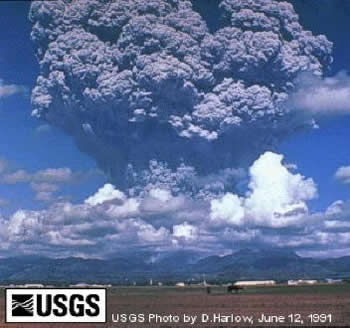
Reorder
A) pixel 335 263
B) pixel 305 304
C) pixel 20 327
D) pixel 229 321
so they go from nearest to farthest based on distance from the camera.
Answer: pixel 20 327
pixel 229 321
pixel 305 304
pixel 335 263

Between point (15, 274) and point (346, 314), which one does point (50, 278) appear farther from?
point (346, 314)

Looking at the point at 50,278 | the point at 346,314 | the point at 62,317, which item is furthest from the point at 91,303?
the point at 50,278

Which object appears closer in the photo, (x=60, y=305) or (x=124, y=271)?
(x=60, y=305)

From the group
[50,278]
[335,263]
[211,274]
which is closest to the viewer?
[50,278]

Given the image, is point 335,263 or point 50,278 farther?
point 335,263

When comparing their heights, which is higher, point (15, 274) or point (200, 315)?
point (15, 274)

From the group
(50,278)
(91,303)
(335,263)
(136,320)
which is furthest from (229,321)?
(335,263)
